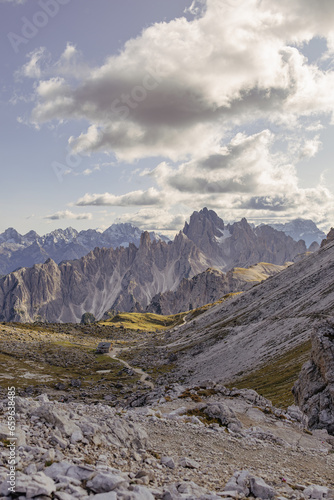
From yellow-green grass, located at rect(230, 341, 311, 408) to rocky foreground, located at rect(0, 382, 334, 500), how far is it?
2107 centimetres

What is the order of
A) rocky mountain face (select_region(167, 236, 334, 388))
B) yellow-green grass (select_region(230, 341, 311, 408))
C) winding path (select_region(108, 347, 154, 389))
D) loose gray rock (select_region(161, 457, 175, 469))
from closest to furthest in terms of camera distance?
loose gray rock (select_region(161, 457, 175, 469))
yellow-green grass (select_region(230, 341, 311, 408))
rocky mountain face (select_region(167, 236, 334, 388))
winding path (select_region(108, 347, 154, 389))

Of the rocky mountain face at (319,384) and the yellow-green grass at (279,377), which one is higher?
the rocky mountain face at (319,384)

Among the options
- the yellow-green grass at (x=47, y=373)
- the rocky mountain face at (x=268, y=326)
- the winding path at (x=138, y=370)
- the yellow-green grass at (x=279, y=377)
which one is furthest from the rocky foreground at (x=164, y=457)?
the yellow-green grass at (x=47, y=373)

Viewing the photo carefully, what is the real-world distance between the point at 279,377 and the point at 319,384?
23.7m

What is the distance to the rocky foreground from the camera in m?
11.8

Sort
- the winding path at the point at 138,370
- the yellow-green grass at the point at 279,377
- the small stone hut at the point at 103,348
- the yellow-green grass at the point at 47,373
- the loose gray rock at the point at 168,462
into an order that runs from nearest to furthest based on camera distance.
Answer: the loose gray rock at the point at 168,462, the yellow-green grass at the point at 279,377, the yellow-green grass at the point at 47,373, the winding path at the point at 138,370, the small stone hut at the point at 103,348

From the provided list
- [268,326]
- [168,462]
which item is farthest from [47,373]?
[168,462]

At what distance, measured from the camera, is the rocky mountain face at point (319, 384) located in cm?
3784

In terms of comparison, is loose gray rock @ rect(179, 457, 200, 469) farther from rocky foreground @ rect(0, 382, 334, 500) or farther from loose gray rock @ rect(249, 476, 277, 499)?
loose gray rock @ rect(249, 476, 277, 499)

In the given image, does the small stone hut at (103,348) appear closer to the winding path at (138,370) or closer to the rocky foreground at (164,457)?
the winding path at (138,370)

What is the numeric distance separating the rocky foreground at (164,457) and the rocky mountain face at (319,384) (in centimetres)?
384

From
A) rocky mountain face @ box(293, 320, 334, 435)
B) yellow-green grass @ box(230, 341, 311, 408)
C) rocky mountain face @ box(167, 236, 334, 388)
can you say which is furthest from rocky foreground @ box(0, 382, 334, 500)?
rocky mountain face @ box(167, 236, 334, 388)

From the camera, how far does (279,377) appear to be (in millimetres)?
64312

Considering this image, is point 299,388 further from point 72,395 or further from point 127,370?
point 127,370
